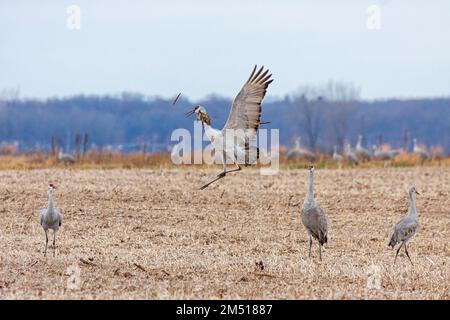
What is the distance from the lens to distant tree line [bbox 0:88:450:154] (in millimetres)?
91688

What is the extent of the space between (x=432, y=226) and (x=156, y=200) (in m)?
4.79

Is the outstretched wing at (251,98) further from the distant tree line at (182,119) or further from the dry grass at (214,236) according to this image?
the distant tree line at (182,119)

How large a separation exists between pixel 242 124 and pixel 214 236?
1616 mm

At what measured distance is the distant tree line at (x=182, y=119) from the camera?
301ft

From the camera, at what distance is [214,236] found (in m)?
15.6

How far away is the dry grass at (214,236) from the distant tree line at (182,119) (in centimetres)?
6310

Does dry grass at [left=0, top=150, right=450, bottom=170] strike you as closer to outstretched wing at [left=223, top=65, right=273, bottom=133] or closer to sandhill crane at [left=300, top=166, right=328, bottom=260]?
outstretched wing at [left=223, top=65, right=273, bottom=133]

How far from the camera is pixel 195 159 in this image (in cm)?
2859

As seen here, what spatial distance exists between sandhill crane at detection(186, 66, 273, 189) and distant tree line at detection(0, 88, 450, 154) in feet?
227

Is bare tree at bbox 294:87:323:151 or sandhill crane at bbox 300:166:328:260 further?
bare tree at bbox 294:87:323:151

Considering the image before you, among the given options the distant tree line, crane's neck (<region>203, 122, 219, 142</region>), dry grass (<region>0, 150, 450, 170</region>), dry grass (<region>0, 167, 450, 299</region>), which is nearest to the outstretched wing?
crane's neck (<region>203, 122, 219, 142</region>)

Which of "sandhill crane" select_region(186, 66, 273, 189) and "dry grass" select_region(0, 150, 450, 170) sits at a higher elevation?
"sandhill crane" select_region(186, 66, 273, 189)
